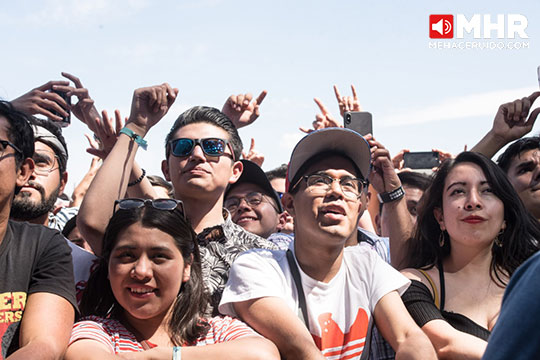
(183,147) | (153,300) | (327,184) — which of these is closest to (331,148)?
(327,184)

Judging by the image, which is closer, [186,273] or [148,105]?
[186,273]

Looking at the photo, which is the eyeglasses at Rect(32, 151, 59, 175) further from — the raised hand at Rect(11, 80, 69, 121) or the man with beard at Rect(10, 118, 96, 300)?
the raised hand at Rect(11, 80, 69, 121)

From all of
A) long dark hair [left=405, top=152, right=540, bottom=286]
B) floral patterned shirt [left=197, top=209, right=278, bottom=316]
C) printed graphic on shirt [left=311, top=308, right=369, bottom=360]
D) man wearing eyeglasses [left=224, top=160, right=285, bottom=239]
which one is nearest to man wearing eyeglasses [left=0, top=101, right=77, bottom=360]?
floral patterned shirt [left=197, top=209, right=278, bottom=316]

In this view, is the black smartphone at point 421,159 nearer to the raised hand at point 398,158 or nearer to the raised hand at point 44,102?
the raised hand at point 398,158

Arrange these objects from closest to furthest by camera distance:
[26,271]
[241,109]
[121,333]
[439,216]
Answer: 1. [26,271]
2. [121,333]
3. [439,216]
4. [241,109]

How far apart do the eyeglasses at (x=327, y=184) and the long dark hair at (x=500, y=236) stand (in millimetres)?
722

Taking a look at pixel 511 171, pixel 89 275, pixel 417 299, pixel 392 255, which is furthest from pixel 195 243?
pixel 511 171

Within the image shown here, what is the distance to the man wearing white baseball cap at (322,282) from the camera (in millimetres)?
2811

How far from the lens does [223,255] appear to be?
11.5 ft

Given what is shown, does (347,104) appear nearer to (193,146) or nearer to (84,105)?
(193,146)

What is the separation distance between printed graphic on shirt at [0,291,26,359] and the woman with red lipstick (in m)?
1.91

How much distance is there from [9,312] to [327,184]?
5.49ft

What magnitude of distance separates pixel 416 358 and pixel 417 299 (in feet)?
1.79

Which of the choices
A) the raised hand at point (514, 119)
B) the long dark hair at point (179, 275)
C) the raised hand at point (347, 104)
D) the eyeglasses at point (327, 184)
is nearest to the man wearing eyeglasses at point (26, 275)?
the long dark hair at point (179, 275)
